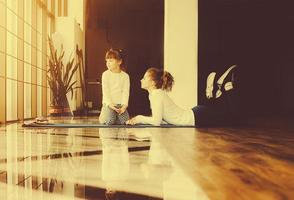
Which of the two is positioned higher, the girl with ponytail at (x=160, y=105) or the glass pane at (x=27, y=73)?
the glass pane at (x=27, y=73)

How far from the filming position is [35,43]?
5836 mm

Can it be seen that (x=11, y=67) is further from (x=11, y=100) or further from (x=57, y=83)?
(x=57, y=83)

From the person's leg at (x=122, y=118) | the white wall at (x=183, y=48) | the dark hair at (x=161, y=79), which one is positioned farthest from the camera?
the white wall at (x=183, y=48)

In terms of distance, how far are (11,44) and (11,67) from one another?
0.99 feet

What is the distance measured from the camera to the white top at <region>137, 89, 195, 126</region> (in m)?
3.28

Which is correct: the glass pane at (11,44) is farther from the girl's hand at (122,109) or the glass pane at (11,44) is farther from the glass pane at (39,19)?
the girl's hand at (122,109)

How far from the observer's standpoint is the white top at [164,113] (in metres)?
3.28

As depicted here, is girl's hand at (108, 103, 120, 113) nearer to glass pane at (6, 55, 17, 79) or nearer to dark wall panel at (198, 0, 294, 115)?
glass pane at (6, 55, 17, 79)

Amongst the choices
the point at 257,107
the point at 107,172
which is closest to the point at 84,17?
the point at 257,107

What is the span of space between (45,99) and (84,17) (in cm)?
240

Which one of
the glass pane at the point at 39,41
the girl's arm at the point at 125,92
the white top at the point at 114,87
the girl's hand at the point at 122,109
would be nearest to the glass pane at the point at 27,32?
the glass pane at the point at 39,41

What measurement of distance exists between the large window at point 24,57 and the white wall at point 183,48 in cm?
204

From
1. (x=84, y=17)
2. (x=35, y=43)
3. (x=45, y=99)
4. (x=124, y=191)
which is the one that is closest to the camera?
(x=124, y=191)

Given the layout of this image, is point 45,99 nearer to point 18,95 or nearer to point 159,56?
point 18,95
